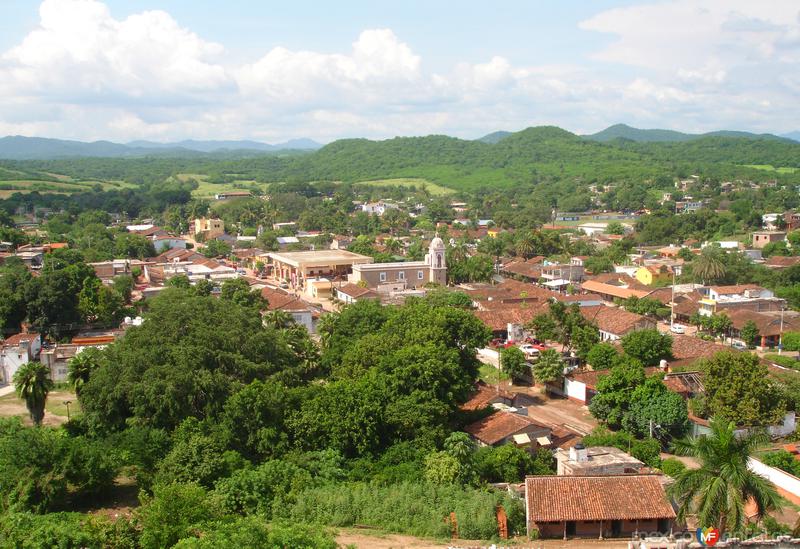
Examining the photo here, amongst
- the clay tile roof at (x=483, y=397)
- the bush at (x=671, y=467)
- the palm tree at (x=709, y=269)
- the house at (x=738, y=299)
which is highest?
the palm tree at (x=709, y=269)

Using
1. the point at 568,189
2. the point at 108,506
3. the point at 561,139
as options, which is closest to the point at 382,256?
the point at 108,506

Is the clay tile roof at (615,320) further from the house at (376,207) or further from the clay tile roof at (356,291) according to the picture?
the house at (376,207)

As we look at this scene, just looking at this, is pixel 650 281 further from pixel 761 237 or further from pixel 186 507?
pixel 186 507

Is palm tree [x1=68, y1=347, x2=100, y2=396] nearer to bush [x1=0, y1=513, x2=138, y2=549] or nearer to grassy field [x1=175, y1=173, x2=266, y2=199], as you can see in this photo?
bush [x1=0, y1=513, x2=138, y2=549]

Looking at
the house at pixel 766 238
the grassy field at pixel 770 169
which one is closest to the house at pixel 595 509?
the house at pixel 766 238

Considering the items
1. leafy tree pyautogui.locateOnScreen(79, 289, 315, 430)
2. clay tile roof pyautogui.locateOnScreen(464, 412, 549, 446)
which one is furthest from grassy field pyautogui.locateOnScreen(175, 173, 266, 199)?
clay tile roof pyautogui.locateOnScreen(464, 412, 549, 446)

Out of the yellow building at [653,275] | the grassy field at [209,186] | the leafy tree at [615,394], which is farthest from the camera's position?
the grassy field at [209,186]

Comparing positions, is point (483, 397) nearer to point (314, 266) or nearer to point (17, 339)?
point (17, 339)
